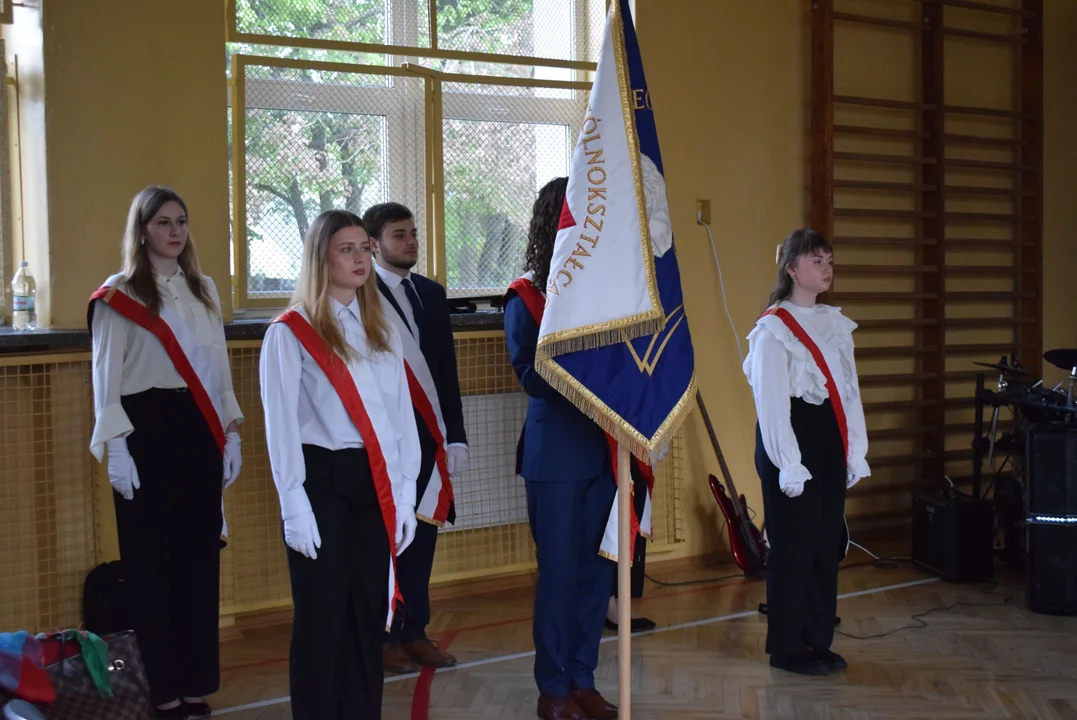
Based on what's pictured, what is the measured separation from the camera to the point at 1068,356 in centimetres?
410

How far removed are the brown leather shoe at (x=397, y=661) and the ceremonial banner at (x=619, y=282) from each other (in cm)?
125

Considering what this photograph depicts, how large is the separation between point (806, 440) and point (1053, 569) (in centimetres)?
136

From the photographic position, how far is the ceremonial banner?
235cm

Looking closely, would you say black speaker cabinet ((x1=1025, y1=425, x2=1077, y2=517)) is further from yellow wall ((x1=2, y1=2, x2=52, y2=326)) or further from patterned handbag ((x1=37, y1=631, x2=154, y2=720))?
yellow wall ((x1=2, y1=2, x2=52, y2=326))

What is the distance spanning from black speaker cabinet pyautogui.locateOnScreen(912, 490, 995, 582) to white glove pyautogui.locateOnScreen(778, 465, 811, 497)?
4.97 feet

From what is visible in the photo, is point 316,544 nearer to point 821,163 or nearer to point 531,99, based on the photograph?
point 531,99

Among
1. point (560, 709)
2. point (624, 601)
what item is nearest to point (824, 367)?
point (624, 601)

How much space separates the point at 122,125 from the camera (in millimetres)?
3379

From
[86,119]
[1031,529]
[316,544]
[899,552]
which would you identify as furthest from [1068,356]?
[86,119]

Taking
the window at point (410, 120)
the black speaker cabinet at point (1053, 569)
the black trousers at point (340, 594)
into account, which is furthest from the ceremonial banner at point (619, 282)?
the black speaker cabinet at point (1053, 569)

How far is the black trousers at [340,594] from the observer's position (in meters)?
2.23

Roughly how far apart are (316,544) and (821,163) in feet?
10.7

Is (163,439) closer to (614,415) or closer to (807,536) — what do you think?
(614,415)

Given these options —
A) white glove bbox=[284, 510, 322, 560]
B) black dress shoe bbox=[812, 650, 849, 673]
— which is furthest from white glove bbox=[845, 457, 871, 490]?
white glove bbox=[284, 510, 322, 560]
